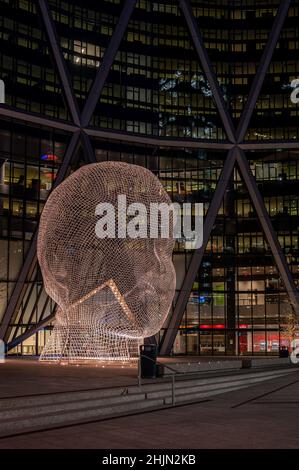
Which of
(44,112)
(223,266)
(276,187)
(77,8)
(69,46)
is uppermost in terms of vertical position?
(77,8)

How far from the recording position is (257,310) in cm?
4544

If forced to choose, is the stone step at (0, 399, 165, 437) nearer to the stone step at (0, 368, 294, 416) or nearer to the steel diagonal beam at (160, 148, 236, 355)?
the stone step at (0, 368, 294, 416)

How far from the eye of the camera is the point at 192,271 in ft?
139

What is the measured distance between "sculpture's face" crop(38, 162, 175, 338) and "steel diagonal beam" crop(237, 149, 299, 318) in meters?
20.2

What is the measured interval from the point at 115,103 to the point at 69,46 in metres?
4.58

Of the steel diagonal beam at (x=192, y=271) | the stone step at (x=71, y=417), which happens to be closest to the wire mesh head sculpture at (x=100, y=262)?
the stone step at (x=71, y=417)

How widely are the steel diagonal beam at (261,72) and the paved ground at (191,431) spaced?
30063 mm

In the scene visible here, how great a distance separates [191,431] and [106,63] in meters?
32.5

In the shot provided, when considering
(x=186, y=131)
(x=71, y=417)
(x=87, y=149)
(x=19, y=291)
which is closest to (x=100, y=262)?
(x=71, y=417)

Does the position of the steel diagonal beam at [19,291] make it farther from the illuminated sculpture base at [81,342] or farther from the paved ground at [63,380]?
the paved ground at [63,380]

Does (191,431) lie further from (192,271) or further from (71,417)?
(192,271)
